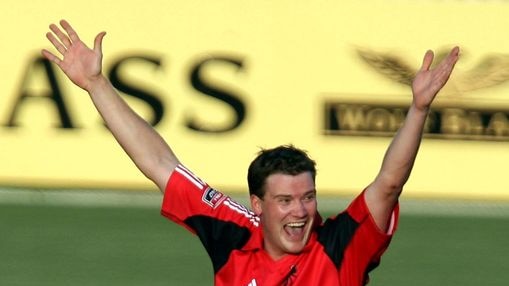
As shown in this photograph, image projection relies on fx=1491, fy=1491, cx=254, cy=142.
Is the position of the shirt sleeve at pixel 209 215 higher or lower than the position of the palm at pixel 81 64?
lower

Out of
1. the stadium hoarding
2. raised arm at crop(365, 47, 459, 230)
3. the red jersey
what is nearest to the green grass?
the stadium hoarding

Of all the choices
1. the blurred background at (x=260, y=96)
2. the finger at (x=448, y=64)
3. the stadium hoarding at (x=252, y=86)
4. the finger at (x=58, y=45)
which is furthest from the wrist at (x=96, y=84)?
the stadium hoarding at (x=252, y=86)

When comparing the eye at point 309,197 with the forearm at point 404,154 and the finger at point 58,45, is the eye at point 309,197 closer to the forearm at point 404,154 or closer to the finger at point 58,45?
the forearm at point 404,154

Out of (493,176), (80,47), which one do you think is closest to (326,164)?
(493,176)

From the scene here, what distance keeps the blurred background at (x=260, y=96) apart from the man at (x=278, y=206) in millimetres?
6737

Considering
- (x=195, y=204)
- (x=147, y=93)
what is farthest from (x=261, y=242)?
(x=147, y=93)

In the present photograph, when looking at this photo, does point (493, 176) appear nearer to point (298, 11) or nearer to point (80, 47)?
point (298, 11)

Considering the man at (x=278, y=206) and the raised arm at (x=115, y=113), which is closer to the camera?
the man at (x=278, y=206)

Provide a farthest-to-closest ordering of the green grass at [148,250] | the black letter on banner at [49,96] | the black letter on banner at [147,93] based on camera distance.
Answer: the black letter on banner at [147,93], the black letter on banner at [49,96], the green grass at [148,250]

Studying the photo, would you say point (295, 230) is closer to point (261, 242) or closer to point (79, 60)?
point (261, 242)

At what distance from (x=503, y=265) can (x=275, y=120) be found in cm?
309

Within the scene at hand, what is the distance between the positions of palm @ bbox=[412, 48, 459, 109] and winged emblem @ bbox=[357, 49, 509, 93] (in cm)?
788

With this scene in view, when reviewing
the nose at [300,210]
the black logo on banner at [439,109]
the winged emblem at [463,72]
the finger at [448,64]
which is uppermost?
the finger at [448,64]

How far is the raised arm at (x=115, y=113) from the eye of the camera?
737 centimetres
